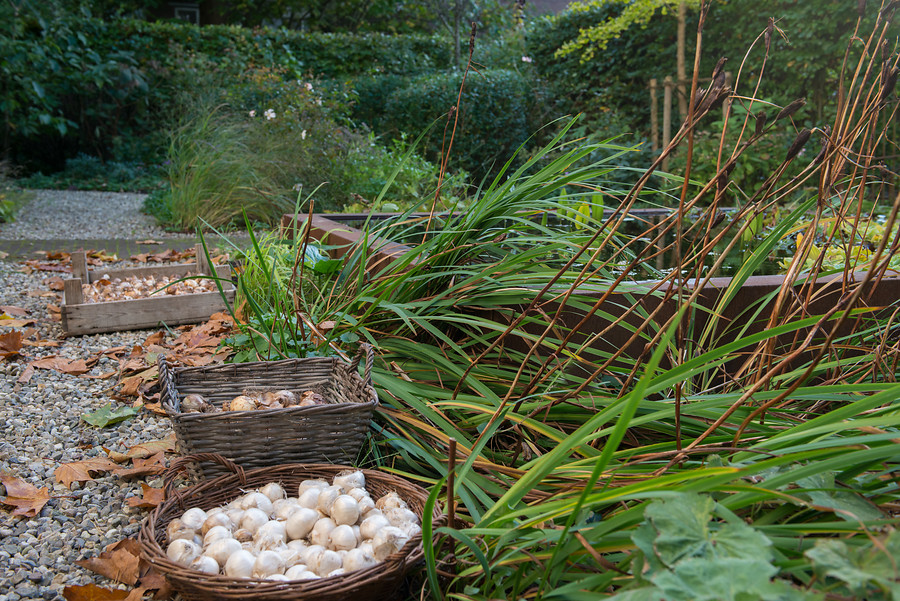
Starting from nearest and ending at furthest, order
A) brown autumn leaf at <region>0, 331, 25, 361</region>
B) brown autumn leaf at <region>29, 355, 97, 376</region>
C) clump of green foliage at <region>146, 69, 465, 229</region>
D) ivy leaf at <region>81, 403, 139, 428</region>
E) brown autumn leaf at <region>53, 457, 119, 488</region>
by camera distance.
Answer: brown autumn leaf at <region>53, 457, 119, 488</region> < ivy leaf at <region>81, 403, 139, 428</region> < brown autumn leaf at <region>29, 355, 97, 376</region> < brown autumn leaf at <region>0, 331, 25, 361</region> < clump of green foliage at <region>146, 69, 465, 229</region>

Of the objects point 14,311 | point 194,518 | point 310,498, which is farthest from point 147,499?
point 14,311

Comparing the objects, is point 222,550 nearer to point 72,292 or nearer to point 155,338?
point 155,338

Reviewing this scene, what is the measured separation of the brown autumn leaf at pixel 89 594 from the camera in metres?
1.19

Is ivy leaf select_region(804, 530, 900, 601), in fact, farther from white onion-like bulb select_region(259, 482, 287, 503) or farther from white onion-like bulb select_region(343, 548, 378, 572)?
white onion-like bulb select_region(259, 482, 287, 503)

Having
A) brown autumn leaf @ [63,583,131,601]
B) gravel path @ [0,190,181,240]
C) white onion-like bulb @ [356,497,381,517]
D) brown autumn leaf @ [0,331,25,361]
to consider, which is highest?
white onion-like bulb @ [356,497,381,517]

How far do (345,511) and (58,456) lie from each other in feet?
3.50

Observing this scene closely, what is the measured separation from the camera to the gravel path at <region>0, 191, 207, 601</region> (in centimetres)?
132

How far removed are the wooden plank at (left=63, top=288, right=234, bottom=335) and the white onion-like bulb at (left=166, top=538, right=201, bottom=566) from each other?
196cm

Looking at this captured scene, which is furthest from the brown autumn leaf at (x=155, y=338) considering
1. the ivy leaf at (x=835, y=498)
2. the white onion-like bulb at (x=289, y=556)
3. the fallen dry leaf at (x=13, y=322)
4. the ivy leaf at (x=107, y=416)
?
the ivy leaf at (x=835, y=498)

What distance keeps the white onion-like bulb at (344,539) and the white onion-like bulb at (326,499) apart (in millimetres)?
87

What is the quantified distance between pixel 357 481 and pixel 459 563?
0.32 meters

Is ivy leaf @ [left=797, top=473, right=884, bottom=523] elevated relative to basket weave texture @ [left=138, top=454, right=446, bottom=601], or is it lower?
elevated

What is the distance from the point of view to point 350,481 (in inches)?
51.8

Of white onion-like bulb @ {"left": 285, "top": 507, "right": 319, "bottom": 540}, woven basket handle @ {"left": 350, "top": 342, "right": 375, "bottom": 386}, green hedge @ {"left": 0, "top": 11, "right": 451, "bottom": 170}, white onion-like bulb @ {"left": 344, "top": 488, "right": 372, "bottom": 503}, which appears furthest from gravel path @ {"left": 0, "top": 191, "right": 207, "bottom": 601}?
green hedge @ {"left": 0, "top": 11, "right": 451, "bottom": 170}
